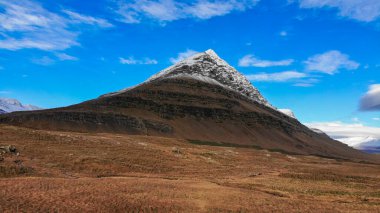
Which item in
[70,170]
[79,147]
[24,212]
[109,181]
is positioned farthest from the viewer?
[79,147]

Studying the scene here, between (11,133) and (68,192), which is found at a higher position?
(11,133)

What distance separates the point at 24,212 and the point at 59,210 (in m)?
2.31

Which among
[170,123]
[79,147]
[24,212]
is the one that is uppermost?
[170,123]

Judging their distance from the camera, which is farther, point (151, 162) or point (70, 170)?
point (151, 162)

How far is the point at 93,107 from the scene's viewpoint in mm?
194000

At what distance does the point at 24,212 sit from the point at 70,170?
25.8m

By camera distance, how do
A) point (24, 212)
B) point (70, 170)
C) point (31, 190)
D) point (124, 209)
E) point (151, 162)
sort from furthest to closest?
point (151, 162) < point (70, 170) < point (31, 190) < point (124, 209) < point (24, 212)

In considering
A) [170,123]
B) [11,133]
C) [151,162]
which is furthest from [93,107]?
[151,162]

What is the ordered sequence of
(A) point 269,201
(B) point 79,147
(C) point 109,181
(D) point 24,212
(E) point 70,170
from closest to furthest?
1. (D) point 24,212
2. (A) point 269,201
3. (C) point 109,181
4. (E) point 70,170
5. (B) point 79,147

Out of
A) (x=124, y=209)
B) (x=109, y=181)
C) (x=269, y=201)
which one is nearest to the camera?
(x=124, y=209)

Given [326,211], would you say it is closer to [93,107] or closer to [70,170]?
[70,170]

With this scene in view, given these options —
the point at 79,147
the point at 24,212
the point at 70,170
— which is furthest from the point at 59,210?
the point at 79,147

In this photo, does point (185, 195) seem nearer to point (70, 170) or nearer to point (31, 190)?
point (31, 190)

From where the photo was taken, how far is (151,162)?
210 feet
